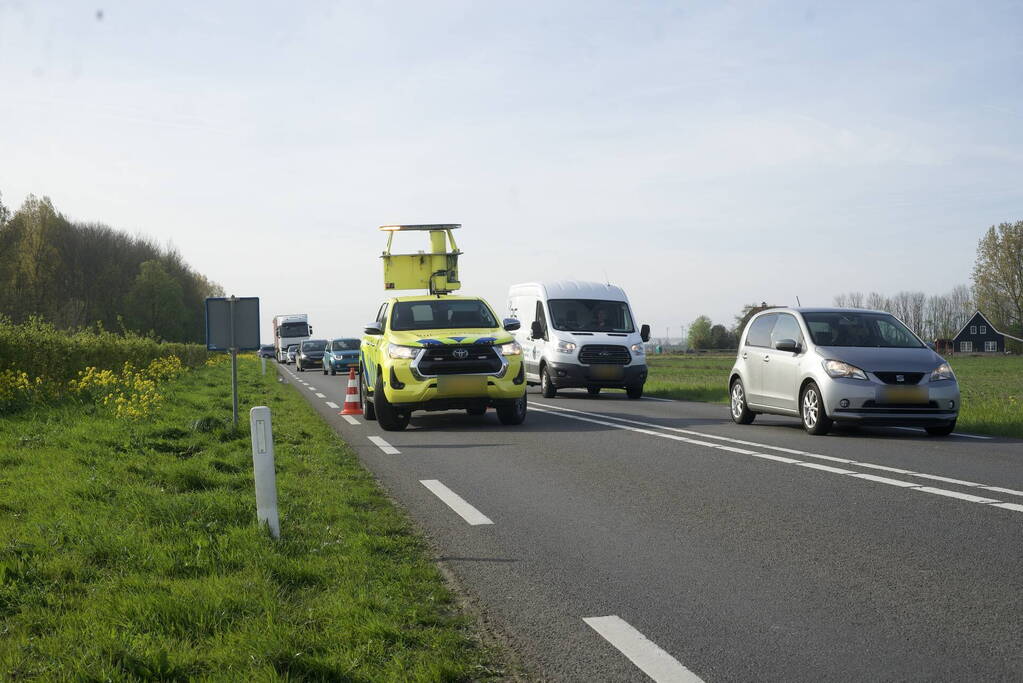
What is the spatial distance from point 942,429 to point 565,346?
9.04 meters

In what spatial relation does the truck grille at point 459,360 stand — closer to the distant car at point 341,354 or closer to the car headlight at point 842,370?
the car headlight at point 842,370

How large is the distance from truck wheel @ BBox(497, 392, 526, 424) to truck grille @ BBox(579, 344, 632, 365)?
5.90 m

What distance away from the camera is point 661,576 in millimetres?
5078

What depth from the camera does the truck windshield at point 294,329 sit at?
65.6 m

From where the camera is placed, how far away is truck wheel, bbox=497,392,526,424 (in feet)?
45.8

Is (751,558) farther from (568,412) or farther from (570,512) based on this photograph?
(568,412)

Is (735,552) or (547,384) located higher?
(547,384)

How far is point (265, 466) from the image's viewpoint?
5.82m

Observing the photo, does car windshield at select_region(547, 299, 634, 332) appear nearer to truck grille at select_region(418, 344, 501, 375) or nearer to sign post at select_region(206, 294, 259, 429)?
truck grille at select_region(418, 344, 501, 375)

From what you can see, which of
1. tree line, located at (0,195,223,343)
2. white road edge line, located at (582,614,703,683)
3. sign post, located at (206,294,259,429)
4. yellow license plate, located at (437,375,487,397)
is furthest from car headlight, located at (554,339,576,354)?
tree line, located at (0,195,223,343)

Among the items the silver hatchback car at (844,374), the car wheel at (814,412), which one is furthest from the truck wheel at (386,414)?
the car wheel at (814,412)

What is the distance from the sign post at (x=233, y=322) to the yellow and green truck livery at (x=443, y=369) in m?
1.94

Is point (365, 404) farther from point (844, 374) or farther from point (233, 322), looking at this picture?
point (844, 374)

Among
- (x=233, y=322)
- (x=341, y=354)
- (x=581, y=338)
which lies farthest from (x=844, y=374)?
(x=341, y=354)
